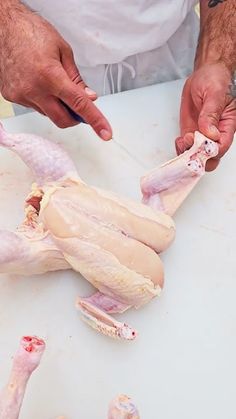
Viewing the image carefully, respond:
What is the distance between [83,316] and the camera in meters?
1.06

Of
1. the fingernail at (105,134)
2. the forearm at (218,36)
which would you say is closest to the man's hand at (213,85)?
the forearm at (218,36)

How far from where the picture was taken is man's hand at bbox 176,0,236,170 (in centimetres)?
115

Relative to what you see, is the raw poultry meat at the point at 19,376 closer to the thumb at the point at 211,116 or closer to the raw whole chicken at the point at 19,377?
the raw whole chicken at the point at 19,377

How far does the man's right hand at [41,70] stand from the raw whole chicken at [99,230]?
0.22ft

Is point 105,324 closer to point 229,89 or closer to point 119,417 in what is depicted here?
point 119,417

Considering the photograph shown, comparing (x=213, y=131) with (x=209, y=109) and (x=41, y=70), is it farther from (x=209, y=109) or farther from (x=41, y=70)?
(x=41, y=70)

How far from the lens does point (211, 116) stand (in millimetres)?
1141

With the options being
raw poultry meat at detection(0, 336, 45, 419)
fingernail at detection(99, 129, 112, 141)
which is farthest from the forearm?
raw poultry meat at detection(0, 336, 45, 419)

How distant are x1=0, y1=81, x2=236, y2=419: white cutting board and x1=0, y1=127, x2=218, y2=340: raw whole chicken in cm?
4

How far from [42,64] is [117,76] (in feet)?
0.91

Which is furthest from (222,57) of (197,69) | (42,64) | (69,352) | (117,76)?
(69,352)

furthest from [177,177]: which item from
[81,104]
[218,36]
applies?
[218,36]

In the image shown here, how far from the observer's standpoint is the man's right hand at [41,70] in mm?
1097

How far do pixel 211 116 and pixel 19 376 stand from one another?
50cm
